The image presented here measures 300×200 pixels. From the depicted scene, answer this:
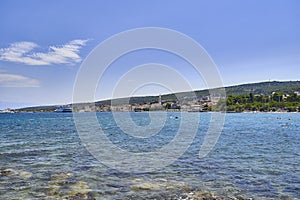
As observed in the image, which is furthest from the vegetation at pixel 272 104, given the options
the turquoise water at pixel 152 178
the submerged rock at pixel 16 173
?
the submerged rock at pixel 16 173

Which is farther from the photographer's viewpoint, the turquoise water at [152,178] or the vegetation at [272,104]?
the vegetation at [272,104]

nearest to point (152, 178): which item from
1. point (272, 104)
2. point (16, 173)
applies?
point (16, 173)

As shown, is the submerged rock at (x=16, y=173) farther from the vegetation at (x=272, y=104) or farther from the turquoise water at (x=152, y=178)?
the vegetation at (x=272, y=104)

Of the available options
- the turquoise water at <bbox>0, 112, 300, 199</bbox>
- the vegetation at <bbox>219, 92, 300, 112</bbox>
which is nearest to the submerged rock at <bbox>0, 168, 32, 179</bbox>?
the turquoise water at <bbox>0, 112, 300, 199</bbox>

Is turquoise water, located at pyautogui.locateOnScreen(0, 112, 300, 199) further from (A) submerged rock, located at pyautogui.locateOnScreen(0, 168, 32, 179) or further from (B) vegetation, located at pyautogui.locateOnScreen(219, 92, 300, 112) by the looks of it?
(B) vegetation, located at pyautogui.locateOnScreen(219, 92, 300, 112)

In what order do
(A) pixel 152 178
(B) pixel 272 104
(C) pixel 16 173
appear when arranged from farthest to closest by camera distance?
(B) pixel 272 104 → (C) pixel 16 173 → (A) pixel 152 178

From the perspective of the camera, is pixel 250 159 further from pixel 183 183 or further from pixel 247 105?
pixel 247 105

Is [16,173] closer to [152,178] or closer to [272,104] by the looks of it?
[152,178]

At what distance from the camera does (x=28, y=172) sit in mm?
15516

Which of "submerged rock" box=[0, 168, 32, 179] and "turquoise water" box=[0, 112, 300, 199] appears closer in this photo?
"turquoise water" box=[0, 112, 300, 199]

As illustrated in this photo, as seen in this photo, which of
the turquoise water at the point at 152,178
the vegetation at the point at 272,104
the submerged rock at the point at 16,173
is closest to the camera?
the turquoise water at the point at 152,178

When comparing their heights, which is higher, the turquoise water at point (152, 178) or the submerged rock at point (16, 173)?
the submerged rock at point (16, 173)

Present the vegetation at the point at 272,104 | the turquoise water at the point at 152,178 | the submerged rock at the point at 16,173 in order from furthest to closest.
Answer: the vegetation at the point at 272,104 < the submerged rock at the point at 16,173 < the turquoise water at the point at 152,178

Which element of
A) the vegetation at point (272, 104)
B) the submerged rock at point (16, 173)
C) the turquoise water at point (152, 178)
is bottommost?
the turquoise water at point (152, 178)
